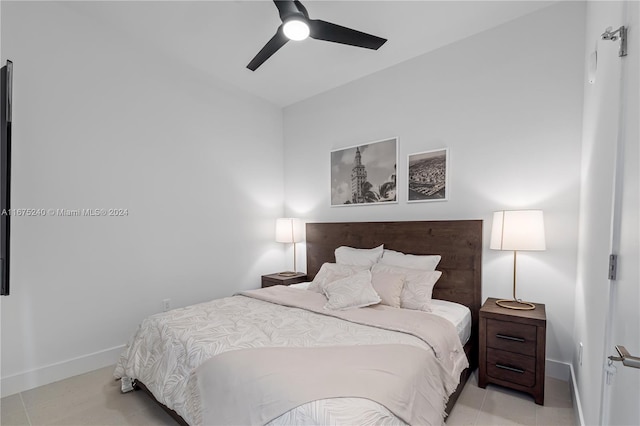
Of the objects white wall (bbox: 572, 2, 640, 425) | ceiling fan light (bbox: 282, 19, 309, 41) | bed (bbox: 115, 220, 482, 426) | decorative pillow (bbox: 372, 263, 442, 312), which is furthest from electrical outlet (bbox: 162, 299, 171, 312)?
white wall (bbox: 572, 2, 640, 425)

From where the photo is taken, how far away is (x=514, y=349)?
2.16 meters

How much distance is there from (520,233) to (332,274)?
159 centimetres

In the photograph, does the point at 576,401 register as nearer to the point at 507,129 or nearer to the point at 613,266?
the point at 613,266

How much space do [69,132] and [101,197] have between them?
0.59m

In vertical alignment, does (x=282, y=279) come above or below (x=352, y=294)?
below

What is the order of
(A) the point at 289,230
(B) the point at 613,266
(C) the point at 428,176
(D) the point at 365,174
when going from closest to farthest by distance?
(B) the point at 613,266 → (C) the point at 428,176 → (D) the point at 365,174 → (A) the point at 289,230

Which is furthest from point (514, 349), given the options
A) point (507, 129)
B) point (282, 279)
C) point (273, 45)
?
point (273, 45)

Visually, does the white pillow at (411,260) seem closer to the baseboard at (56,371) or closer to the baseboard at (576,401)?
the baseboard at (576,401)

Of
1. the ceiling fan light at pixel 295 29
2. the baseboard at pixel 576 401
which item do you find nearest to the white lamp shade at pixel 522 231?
the baseboard at pixel 576 401

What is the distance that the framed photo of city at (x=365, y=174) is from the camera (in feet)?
11.0

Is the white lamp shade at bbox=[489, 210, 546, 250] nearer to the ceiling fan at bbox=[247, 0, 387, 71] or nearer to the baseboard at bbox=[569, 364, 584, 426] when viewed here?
the baseboard at bbox=[569, 364, 584, 426]

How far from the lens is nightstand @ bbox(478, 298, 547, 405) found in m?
2.08

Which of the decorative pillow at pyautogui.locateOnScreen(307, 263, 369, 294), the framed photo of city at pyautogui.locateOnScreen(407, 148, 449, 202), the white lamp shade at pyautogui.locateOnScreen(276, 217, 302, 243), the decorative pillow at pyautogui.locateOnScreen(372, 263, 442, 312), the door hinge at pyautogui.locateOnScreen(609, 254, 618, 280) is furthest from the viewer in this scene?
the white lamp shade at pyautogui.locateOnScreen(276, 217, 302, 243)

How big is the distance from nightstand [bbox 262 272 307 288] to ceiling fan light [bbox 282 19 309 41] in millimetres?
2610
